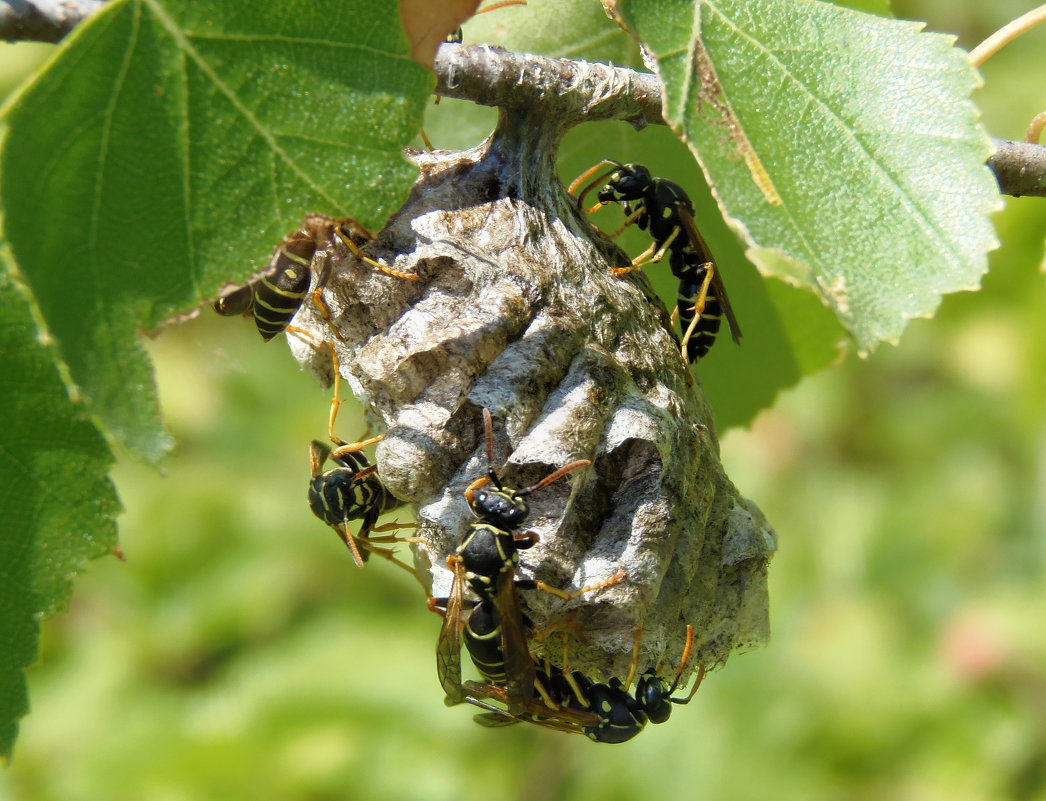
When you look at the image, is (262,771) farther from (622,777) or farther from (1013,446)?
(1013,446)

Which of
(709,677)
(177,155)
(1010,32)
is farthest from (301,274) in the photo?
(709,677)

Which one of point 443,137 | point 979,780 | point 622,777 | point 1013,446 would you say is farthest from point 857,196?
point 1013,446

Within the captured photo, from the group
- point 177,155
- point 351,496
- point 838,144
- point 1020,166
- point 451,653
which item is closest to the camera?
point 177,155

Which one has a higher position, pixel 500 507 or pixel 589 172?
pixel 589 172

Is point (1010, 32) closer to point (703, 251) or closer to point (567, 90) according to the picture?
point (703, 251)

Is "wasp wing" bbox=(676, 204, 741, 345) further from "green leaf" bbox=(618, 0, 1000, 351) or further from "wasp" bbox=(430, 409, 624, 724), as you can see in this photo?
"wasp" bbox=(430, 409, 624, 724)

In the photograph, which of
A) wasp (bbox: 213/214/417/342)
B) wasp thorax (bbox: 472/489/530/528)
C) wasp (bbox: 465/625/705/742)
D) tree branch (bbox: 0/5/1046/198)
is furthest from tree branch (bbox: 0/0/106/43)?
wasp (bbox: 465/625/705/742)

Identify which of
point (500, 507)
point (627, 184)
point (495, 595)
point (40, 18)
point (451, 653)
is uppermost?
point (40, 18)
